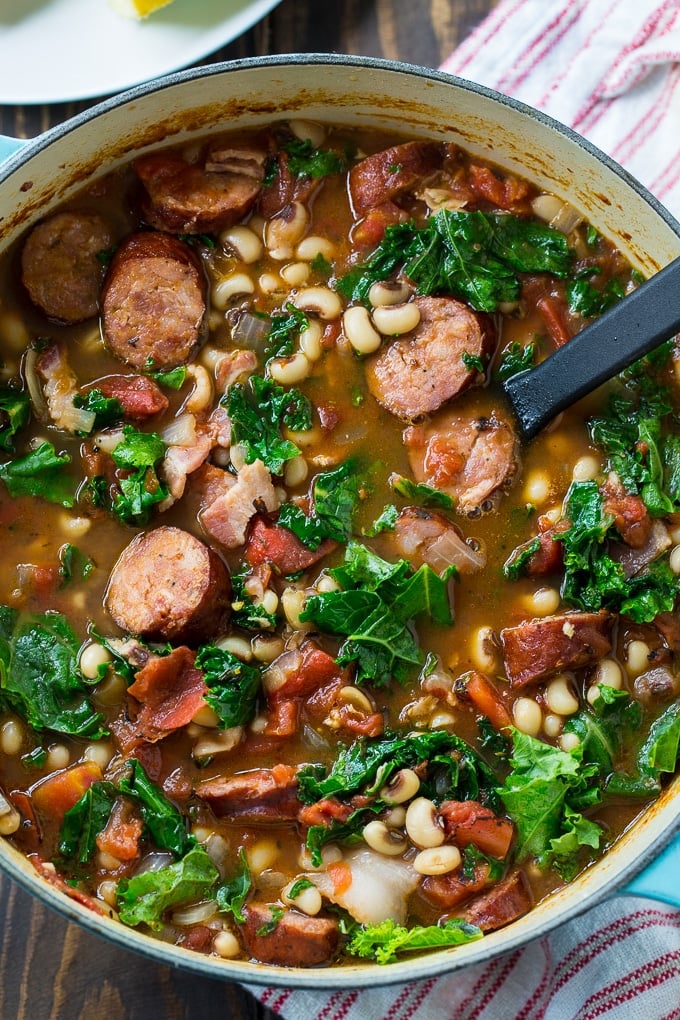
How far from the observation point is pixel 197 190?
14.3 feet

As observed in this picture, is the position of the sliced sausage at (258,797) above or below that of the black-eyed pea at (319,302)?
below

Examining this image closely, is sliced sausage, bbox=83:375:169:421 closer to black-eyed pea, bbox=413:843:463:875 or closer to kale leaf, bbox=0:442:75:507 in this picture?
kale leaf, bbox=0:442:75:507

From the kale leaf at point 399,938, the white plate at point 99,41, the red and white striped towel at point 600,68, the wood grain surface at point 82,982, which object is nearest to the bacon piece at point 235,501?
the kale leaf at point 399,938

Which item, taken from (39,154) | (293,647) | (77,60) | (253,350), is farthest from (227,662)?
(77,60)

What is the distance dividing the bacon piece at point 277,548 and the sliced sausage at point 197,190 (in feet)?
3.78

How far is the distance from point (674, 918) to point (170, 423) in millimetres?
2688

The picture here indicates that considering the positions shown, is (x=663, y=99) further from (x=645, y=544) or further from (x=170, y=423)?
(x=170, y=423)

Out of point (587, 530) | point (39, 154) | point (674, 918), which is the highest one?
point (39, 154)

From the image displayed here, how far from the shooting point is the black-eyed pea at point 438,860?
13.0 feet

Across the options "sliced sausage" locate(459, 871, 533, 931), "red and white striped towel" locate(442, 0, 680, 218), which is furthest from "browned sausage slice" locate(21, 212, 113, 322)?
"sliced sausage" locate(459, 871, 533, 931)

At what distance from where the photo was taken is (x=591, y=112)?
492 centimetres

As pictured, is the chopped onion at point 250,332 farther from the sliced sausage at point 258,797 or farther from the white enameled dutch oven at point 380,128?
the sliced sausage at point 258,797

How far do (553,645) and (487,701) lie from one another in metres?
0.31

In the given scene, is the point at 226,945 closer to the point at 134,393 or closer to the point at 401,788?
the point at 401,788
